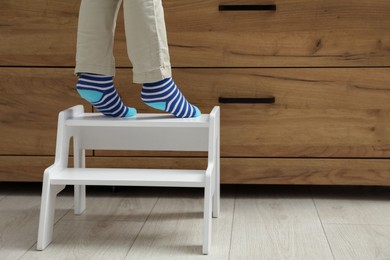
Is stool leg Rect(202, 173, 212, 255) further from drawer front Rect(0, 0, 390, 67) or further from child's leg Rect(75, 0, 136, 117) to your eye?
drawer front Rect(0, 0, 390, 67)

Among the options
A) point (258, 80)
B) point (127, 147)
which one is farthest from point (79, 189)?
point (258, 80)

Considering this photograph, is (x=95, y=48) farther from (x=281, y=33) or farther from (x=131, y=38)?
(x=281, y=33)

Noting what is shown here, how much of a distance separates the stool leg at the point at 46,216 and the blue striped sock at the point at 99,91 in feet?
0.69

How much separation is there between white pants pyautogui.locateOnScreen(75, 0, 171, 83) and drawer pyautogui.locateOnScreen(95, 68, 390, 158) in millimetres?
346

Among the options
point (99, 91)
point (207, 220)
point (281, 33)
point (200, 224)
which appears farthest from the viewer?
point (281, 33)

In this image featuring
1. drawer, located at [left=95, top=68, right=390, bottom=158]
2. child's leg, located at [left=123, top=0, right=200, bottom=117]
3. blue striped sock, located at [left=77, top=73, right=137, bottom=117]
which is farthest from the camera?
drawer, located at [left=95, top=68, right=390, bottom=158]

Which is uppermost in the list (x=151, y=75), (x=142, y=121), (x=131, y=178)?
(x=151, y=75)

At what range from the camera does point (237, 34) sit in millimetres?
1865

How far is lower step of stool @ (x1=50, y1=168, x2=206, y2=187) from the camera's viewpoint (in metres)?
1.49

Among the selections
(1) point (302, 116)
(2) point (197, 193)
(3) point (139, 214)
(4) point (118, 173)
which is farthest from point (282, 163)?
(4) point (118, 173)

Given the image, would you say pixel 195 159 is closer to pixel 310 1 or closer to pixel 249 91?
pixel 249 91

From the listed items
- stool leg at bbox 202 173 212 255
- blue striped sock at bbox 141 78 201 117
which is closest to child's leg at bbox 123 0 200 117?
blue striped sock at bbox 141 78 201 117

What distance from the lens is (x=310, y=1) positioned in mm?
1840

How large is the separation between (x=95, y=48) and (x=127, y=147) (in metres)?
0.29
